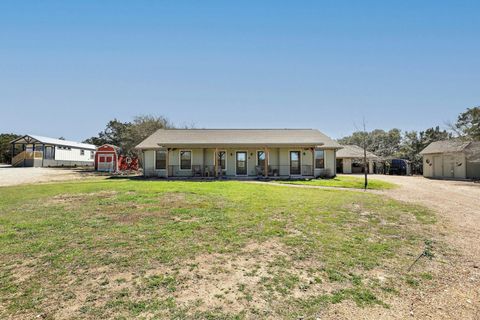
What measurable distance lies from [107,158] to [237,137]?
1614cm

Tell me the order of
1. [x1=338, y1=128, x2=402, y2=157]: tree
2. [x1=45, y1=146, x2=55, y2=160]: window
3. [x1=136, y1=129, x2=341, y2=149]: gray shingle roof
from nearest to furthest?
[x1=136, y1=129, x2=341, y2=149]: gray shingle roof < [x1=45, y1=146, x2=55, y2=160]: window < [x1=338, y1=128, x2=402, y2=157]: tree

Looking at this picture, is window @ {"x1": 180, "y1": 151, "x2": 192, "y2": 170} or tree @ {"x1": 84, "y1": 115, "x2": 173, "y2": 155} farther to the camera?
tree @ {"x1": 84, "y1": 115, "x2": 173, "y2": 155}

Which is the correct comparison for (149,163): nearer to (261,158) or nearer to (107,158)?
(261,158)

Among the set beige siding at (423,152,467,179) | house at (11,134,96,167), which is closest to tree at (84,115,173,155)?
house at (11,134,96,167)

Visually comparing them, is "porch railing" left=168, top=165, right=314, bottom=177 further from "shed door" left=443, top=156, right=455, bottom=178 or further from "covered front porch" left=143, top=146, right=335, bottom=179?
"shed door" left=443, top=156, right=455, bottom=178

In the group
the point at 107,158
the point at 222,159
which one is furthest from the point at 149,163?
the point at 107,158

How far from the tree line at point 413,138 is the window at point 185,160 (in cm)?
1359

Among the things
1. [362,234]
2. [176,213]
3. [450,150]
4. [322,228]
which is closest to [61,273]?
[176,213]

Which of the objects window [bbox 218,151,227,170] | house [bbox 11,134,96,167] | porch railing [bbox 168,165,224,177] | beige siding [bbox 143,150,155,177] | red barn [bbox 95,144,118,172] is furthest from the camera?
house [bbox 11,134,96,167]

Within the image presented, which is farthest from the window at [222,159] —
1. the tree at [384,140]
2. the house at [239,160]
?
the tree at [384,140]

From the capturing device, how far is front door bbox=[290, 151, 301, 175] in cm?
2141

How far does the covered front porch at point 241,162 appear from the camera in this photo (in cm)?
2109

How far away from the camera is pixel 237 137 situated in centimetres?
2373

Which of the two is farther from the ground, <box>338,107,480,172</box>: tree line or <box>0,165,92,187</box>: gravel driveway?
<box>338,107,480,172</box>: tree line
